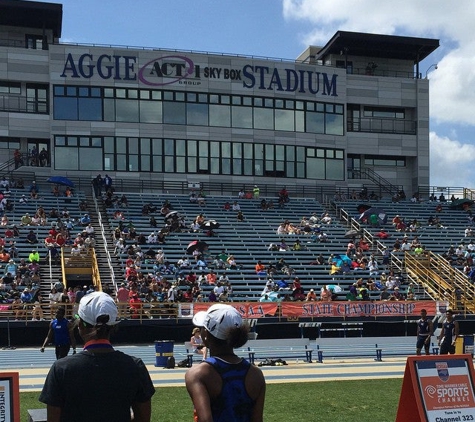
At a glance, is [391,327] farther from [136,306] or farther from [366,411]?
[366,411]

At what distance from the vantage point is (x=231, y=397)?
451 centimetres

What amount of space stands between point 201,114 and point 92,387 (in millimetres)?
38722

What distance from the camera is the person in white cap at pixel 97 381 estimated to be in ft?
14.4

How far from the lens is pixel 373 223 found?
39219mm

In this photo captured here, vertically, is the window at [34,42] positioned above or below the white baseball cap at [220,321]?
above

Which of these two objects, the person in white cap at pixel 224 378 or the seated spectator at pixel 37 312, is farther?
the seated spectator at pixel 37 312

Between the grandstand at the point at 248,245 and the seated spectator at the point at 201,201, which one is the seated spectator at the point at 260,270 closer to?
the grandstand at the point at 248,245

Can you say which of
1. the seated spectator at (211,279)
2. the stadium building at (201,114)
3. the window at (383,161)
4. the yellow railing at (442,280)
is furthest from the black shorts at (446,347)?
the window at (383,161)

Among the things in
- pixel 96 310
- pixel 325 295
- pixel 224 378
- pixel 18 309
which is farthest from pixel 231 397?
pixel 325 295

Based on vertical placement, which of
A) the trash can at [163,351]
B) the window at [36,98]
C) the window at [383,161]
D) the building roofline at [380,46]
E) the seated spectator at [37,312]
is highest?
the building roofline at [380,46]

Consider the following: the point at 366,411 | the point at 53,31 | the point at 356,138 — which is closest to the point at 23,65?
the point at 53,31

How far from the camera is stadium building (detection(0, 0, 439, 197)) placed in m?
40.8

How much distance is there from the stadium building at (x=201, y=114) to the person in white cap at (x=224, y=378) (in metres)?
36.9

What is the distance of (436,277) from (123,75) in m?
18.6
